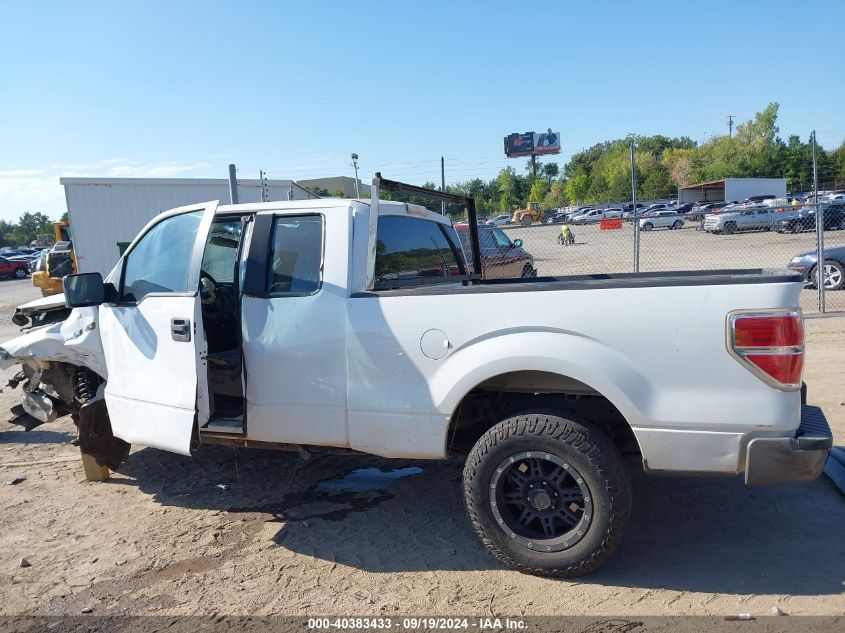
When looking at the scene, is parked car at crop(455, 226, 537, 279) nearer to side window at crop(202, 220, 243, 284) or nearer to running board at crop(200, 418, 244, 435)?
side window at crop(202, 220, 243, 284)

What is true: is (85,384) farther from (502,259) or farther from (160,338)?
(502,259)

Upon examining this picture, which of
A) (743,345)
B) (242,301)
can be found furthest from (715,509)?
(242,301)

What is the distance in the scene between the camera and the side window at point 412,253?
160 inches

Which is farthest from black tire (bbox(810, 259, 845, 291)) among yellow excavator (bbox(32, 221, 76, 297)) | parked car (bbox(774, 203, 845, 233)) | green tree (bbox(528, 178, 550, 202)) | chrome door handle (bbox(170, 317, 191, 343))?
green tree (bbox(528, 178, 550, 202))

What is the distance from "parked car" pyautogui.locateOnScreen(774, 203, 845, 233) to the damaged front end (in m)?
24.0

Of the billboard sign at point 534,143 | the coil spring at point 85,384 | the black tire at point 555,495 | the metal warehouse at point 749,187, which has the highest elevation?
the billboard sign at point 534,143

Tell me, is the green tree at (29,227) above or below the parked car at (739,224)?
above

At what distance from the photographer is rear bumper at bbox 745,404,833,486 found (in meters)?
2.93

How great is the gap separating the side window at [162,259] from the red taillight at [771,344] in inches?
126

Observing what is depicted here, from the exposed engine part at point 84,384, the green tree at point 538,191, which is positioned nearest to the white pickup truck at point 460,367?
the exposed engine part at point 84,384

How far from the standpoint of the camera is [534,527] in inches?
137

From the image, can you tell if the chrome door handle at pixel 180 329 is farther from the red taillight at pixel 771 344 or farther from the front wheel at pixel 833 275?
the front wheel at pixel 833 275

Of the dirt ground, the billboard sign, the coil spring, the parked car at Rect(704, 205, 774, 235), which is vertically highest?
the billboard sign

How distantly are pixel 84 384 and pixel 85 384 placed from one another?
0.01 m
